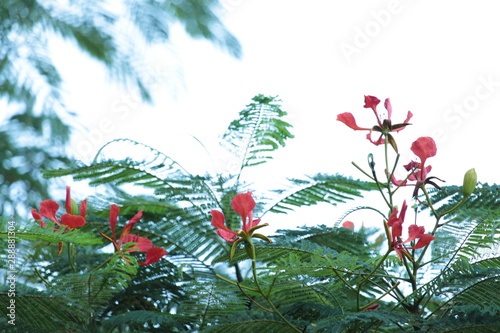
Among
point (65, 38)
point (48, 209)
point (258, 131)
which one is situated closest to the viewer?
point (48, 209)

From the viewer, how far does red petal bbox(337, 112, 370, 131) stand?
0.77 meters

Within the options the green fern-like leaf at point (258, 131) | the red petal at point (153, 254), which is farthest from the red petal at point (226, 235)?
the green fern-like leaf at point (258, 131)

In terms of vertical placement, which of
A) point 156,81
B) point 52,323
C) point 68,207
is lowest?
point 52,323

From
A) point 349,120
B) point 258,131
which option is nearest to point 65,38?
point 258,131

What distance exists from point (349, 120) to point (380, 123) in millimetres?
38

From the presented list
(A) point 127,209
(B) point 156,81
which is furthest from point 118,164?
(B) point 156,81

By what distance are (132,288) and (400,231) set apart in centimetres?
40

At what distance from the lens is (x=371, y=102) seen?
30.8 inches

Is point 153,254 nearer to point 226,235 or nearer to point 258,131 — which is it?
point 226,235

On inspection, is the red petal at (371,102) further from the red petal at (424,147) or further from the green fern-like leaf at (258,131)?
the green fern-like leaf at (258,131)

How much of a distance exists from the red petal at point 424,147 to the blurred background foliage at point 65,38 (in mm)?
1087

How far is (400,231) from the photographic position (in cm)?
65

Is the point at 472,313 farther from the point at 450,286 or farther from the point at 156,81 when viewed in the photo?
the point at 156,81

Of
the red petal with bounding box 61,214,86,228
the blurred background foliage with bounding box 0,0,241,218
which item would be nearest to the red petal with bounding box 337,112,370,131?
the red petal with bounding box 61,214,86,228
